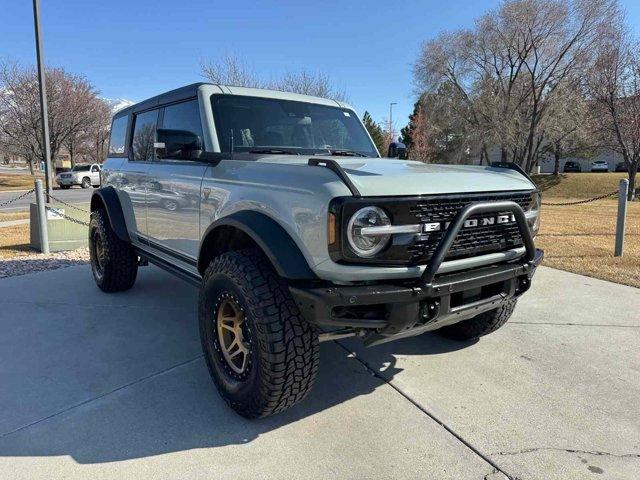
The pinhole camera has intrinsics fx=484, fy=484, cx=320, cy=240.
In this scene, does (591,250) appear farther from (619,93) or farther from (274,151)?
(619,93)

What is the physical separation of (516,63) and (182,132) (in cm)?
3486

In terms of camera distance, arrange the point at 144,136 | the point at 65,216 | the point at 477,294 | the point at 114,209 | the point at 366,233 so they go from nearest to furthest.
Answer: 1. the point at 366,233
2. the point at 477,294
3. the point at 144,136
4. the point at 114,209
5. the point at 65,216

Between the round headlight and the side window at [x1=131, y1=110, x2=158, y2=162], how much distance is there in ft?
8.96

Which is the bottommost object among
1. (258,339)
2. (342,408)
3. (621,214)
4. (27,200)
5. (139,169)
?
(342,408)

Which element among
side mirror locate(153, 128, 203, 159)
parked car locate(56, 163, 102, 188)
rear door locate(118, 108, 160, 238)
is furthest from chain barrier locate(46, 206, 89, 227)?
parked car locate(56, 163, 102, 188)

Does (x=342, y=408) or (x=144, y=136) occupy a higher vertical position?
(x=144, y=136)

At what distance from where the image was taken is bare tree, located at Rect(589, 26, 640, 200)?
90.8 feet

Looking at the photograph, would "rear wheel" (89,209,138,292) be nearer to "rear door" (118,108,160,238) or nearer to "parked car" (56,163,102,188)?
"rear door" (118,108,160,238)

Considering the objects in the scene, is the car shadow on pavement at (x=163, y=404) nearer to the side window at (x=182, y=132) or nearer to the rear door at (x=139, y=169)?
the rear door at (x=139, y=169)

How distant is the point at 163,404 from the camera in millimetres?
2887

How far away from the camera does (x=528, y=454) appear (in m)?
2.44

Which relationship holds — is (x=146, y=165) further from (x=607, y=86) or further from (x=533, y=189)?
(x=607, y=86)

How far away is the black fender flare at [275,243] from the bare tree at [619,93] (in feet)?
99.0

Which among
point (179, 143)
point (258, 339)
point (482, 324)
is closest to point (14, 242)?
point (179, 143)
